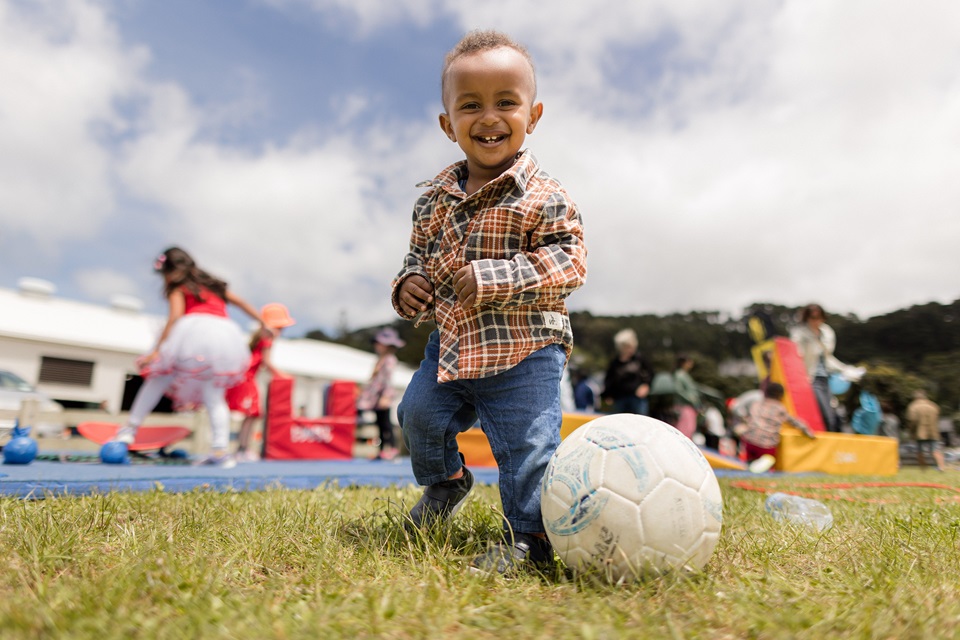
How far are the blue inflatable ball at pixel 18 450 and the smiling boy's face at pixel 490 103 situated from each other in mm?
4651

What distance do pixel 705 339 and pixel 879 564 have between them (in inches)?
1945

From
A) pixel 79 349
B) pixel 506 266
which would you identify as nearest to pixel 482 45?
pixel 506 266

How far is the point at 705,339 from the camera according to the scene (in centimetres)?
4859

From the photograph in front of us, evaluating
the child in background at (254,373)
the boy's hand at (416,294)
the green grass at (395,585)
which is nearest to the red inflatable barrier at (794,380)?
the child in background at (254,373)

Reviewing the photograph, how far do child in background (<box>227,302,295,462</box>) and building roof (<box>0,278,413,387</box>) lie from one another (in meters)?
8.59

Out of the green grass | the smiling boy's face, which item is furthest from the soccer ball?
the smiling boy's face

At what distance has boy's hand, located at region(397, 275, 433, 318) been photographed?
2262 mm

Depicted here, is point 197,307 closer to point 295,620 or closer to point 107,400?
point 295,620

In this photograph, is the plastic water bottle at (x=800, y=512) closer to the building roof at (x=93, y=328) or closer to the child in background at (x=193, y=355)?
the child in background at (x=193, y=355)

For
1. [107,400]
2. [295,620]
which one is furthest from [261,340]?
[107,400]

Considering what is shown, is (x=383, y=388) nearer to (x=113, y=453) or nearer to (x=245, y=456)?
(x=245, y=456)

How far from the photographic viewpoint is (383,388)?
28.2 feet

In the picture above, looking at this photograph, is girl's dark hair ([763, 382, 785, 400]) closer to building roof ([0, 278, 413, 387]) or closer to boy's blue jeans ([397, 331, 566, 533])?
boy's blue jeans ([397, 331, 566, 533])

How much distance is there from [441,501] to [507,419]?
481 millimetres
